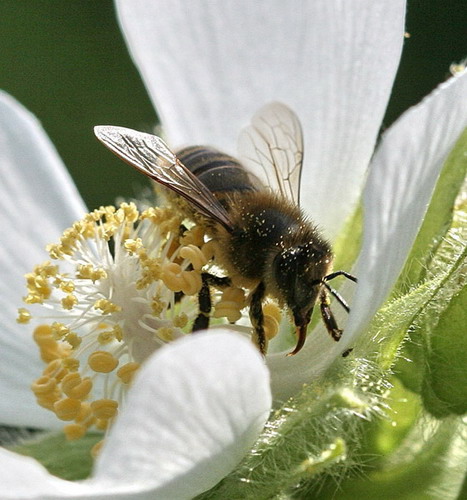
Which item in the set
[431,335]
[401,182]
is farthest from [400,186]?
[431,335]

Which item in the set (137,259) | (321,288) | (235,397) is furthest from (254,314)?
(235,397)

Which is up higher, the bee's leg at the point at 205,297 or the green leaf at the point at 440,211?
the green leaf at the point at 440,211

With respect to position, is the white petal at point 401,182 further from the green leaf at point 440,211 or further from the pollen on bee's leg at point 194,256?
the pollen on bee's leg at point 194,256

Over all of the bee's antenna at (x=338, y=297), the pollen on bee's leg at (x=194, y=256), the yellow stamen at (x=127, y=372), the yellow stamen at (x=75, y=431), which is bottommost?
the yellow stamen at (x=75, y=431)

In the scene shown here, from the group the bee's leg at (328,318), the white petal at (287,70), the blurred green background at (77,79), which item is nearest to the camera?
the bee's leg at (328,318)

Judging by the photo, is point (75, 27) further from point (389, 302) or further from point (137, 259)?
point (389, 302)

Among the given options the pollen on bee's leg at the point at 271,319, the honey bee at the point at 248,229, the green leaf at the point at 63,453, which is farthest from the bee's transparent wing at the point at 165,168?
the green leaf at the point at 63,453

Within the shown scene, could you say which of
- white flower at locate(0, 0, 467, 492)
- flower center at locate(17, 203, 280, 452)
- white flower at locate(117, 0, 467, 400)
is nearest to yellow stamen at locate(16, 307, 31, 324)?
flower center at locate(17, 203, 280, 452)

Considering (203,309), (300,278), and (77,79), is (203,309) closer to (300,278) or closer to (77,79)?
(300,278)
